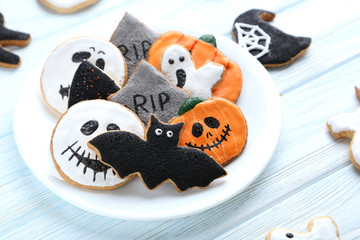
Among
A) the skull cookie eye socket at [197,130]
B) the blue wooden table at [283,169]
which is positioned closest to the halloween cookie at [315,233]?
the blue wooden table at [283,169]

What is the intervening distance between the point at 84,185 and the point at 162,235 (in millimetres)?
222

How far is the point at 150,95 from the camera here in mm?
1070

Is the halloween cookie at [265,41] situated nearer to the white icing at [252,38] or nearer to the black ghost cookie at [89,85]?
the white icing at [252,38]

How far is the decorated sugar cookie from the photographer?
3.65 feet

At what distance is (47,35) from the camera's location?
150cm

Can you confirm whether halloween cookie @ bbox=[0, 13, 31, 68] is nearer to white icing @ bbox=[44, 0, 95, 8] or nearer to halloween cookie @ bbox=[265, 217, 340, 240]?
Result: white icing @ bbox=[44, 0, 95, 8]

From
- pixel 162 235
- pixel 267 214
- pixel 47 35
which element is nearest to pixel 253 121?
pixel 267 214

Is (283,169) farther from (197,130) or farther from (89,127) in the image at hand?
(89,127)

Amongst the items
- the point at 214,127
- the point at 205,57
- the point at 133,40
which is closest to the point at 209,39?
the point at 205,57

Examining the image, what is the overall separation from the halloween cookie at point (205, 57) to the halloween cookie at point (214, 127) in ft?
0.35

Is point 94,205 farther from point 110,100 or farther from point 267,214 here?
point 267,214

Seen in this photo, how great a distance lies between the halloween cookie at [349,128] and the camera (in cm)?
105

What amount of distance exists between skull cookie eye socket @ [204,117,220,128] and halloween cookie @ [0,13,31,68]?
2.50 ft

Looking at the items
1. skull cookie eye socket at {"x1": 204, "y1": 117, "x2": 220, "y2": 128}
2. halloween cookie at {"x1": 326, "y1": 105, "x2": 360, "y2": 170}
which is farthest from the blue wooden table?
skull cookie eye socket at {"x1": 204, "y1": 117, "x2": 220, "y2": 128}
